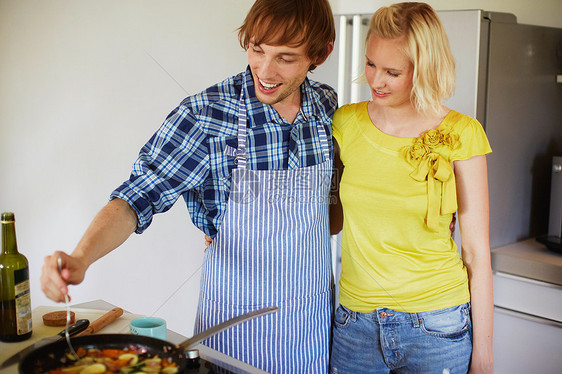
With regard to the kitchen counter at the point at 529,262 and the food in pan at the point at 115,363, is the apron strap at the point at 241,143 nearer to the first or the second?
the food in pan at the point at 115,363

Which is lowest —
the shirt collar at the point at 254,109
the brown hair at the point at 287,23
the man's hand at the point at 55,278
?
the man's hand at the point at 55,278

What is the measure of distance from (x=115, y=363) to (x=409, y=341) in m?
0.69

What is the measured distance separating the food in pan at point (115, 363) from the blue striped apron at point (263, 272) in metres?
0.36

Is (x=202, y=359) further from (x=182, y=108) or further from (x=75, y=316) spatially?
(x=182, y=108)

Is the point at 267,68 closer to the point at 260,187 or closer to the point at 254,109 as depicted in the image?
the point at 254,109

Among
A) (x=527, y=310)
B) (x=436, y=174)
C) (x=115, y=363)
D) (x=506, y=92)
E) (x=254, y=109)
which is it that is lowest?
(x=527, y=310)

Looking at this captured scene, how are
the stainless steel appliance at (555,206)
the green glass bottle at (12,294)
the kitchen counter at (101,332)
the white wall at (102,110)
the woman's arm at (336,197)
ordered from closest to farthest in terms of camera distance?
the kitchen counter at (101,332) < the green glass bottle at (12,294) < the woman's arm at (336,197) < the white wall at (102,110) < the stainless steel appliance at (555,206)

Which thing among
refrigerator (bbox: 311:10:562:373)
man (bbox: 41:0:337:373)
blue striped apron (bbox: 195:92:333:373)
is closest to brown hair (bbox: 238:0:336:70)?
man (bbox: 41:0:337:373)

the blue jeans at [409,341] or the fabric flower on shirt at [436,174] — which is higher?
Result: the fabric flower on shirt at [436,174]

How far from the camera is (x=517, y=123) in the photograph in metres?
2.14

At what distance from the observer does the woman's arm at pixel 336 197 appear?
4.62 ft

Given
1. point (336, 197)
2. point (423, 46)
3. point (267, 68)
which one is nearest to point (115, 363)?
point (267, 68)

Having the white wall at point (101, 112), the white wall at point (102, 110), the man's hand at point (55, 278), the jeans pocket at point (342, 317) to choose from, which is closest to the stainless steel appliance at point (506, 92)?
the white wall at point (102, 110)

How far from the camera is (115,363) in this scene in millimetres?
840
